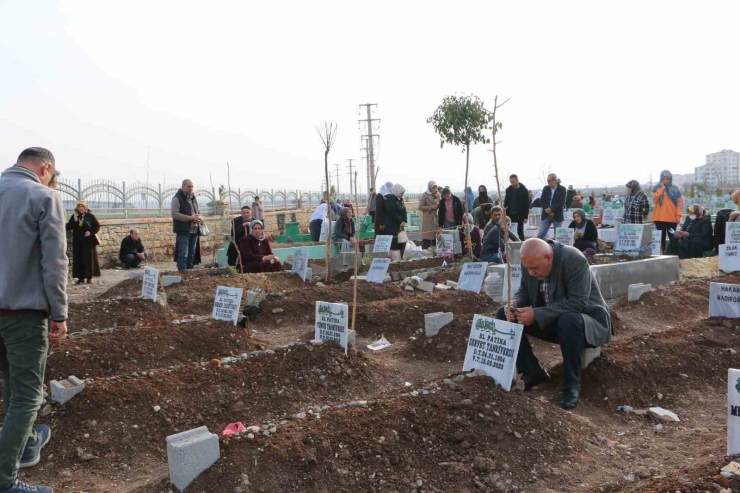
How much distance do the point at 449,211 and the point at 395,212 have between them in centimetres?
115

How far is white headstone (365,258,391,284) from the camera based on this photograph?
28.4 feet

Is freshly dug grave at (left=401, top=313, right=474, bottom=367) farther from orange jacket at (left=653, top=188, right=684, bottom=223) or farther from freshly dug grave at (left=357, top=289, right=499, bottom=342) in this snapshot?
orange jacket at (left=653, top=188, right=684, bottom=223)

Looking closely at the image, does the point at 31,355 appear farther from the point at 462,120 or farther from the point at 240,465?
the point at 462,120

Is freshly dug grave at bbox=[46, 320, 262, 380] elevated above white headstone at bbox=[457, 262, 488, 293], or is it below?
below

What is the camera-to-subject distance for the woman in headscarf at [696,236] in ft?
35.0

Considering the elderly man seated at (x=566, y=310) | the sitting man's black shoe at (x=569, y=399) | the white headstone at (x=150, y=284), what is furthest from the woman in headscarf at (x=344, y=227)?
the sitting man's black shoe at (x=569, y=399)

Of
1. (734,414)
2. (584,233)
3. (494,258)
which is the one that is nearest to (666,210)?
(584,233)

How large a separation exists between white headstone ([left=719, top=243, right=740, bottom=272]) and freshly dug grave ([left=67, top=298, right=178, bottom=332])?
7061 millimetres

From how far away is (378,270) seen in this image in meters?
8.78

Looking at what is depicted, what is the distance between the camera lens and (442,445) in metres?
3.44

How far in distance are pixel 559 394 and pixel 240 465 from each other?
2357 mm

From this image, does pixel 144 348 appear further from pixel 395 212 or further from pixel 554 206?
pixel 554 206

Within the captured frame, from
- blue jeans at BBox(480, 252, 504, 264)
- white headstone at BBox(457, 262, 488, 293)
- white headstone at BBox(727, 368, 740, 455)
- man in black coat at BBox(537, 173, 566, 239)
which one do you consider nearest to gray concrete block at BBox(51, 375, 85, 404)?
white headstone at BBox(727, 368, 740, 455)

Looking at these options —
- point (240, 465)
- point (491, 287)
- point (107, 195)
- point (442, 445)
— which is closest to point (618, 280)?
point (491, 287)
